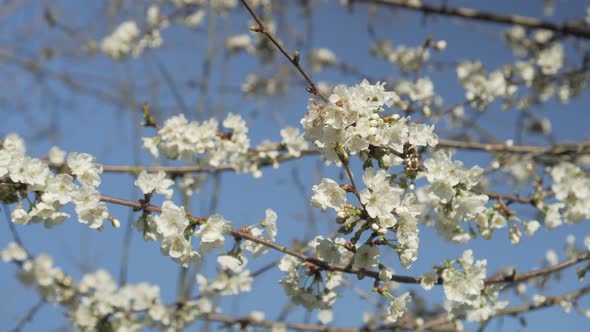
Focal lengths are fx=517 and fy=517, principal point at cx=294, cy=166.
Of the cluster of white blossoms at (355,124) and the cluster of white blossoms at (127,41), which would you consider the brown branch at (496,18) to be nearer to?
the cluster of white blossoms at (355,124)

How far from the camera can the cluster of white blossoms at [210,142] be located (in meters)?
3.03

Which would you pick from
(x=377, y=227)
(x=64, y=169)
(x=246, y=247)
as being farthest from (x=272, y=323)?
(x=377, y=227)

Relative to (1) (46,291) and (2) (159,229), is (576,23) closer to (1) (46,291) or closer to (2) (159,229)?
(2) (159,229)

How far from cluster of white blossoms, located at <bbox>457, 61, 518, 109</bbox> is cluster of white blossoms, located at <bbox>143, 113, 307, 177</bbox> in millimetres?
1559

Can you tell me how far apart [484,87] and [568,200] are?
51.2 inches

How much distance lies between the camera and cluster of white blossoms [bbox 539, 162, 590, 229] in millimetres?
2898

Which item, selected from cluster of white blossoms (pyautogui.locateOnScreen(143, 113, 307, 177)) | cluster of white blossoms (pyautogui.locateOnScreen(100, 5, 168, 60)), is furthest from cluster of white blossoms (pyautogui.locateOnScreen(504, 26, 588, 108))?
cluster of white blossoms (pyautogui.locateOnScreen(100, 5, 168, 60))

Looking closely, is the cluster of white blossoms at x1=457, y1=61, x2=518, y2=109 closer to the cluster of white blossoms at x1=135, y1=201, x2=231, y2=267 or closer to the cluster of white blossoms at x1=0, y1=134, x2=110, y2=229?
the cluster of white blossoms at x1=135, y1=201, x2=231, y2=267

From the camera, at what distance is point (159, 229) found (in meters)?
2.00

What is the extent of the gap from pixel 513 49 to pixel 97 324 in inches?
193

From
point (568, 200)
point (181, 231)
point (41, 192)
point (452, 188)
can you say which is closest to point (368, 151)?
point (452, 188)

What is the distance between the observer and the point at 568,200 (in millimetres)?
2988

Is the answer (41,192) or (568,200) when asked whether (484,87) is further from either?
(41,192)

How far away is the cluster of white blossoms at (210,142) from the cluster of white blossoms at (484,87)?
1.56 meters
